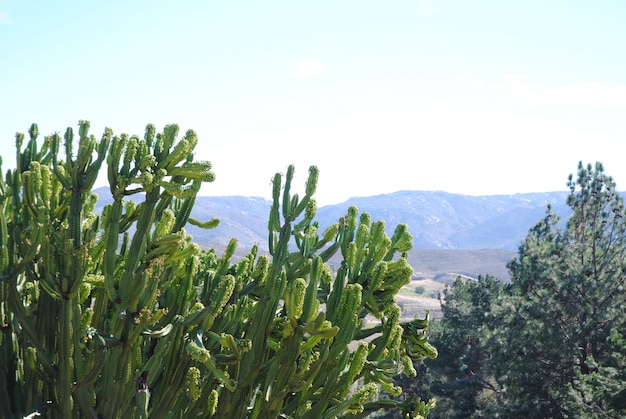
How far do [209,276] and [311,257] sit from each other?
584mm

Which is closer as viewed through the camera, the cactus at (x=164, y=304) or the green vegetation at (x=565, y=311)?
the cactus at (x=164, y=304)

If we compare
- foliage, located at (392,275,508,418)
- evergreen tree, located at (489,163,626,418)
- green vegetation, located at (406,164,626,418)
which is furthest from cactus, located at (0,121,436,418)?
foliage, located at (392,275,508,418)

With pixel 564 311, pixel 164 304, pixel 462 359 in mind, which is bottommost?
pixel 462 359

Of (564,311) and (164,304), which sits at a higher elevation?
(164,304)

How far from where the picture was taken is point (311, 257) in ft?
12.8

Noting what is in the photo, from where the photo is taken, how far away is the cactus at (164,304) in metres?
3.18

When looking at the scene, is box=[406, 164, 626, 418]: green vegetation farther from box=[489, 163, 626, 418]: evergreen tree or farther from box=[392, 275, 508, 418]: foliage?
box=[392, 275, 508, 418]: foliage

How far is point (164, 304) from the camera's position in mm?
3855

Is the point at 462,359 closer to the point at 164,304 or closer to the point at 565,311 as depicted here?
the point at 565,311

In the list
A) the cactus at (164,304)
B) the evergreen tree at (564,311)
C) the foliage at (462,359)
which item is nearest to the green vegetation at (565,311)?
the evergreen tree at (564,311)

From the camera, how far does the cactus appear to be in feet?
10.4

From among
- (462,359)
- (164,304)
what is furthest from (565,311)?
(164,304)

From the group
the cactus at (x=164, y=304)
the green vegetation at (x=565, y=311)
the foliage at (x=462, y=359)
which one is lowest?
the foliage at (x=462, y=359)

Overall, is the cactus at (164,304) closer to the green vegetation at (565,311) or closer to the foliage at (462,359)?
the green vegetation at (565,311)
